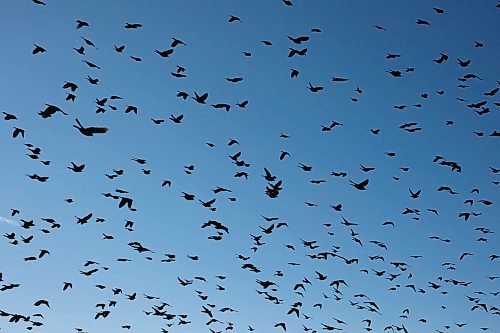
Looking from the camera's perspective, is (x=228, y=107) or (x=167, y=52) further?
(x=228, y=107)

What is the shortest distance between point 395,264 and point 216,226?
45.4ft

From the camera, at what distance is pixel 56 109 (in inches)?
680

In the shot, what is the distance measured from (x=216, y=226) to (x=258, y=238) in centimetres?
607

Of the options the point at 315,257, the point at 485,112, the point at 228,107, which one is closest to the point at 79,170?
the point at 228,107

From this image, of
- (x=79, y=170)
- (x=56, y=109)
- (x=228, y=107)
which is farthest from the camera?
(x=228, y=107)

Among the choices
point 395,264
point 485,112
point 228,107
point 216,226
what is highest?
point 485,112

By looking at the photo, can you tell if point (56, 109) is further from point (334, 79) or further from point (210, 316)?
point (210, 316)

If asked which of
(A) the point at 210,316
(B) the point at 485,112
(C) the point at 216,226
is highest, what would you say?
(B) the point at 485,112

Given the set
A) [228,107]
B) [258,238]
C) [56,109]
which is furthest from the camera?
[258,238]

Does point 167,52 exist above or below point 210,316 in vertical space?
above

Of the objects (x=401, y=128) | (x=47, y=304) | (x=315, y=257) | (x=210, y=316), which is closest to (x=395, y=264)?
(x=315, y=257)

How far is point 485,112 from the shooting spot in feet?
86.0

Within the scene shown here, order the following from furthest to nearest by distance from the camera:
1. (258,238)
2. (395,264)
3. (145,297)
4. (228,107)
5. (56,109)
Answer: (395,264) < (258,238) < (145,297) < (228,107) < (56,109)

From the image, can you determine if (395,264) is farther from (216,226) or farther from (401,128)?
(216,226)
